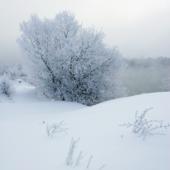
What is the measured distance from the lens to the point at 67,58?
65.6 ft

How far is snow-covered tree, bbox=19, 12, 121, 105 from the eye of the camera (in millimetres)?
20188

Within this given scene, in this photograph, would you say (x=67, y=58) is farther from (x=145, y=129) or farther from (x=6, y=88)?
(x=145, y=129)

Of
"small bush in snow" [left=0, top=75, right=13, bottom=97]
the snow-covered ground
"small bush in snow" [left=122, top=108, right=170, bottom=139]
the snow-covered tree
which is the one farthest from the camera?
"small bush in snow" [left=0, top=75, right=13, bottom=97]

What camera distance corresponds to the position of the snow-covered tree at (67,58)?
66.2 ft

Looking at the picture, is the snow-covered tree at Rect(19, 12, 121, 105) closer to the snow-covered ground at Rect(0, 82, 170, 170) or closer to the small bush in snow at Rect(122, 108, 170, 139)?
the snow-covered ground at Rect(0, 82, 170, 170)

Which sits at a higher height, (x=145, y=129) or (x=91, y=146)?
(x=145, y=129)

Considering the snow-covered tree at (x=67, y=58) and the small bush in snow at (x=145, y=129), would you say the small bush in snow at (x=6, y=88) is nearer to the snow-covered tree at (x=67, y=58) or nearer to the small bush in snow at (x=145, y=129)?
the snow-covered tree at (x=67, y=58)

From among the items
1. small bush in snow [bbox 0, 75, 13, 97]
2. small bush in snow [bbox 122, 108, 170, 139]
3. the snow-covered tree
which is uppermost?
the snow-covered tree

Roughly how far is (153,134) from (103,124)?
1308mm

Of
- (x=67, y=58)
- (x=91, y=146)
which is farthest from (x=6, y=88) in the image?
(x=91, y=146)

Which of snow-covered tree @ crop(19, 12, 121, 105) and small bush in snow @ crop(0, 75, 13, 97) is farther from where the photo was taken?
small bush in snow @ crop(0, 75, 13, 97)

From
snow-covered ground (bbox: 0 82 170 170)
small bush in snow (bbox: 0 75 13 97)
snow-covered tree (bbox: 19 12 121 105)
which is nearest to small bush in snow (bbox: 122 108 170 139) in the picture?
snow-covered ground (bbox: 0 82 170 170)

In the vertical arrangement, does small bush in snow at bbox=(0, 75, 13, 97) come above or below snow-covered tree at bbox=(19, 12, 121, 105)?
below

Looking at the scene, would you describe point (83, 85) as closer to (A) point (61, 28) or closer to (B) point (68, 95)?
(B) point (68, 95)
